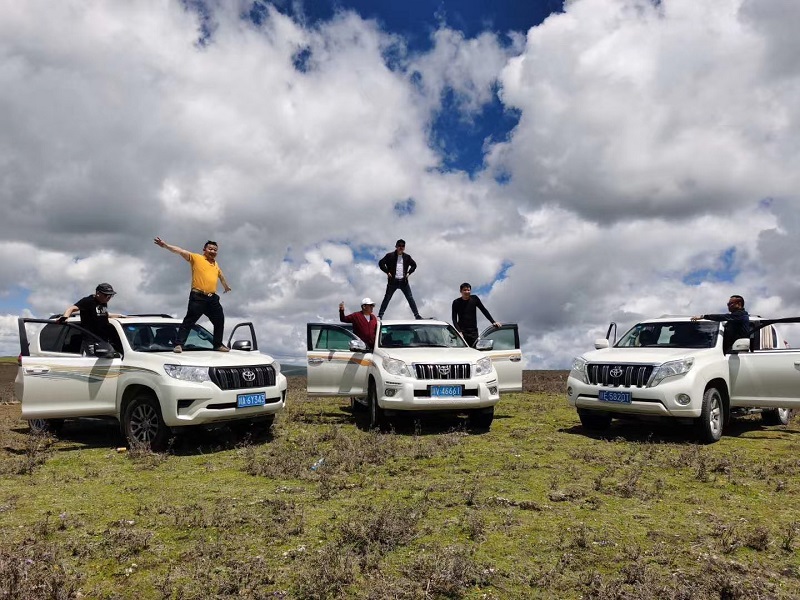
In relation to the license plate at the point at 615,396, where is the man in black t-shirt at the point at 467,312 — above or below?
above

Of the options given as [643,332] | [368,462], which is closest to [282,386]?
[368,462]

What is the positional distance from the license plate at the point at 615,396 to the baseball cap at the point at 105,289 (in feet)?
24.9

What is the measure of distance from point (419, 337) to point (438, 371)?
1356 mm

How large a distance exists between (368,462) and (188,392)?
2533mm

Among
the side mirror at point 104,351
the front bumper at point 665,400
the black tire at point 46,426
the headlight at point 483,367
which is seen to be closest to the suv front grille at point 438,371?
the headlight at point 483,367

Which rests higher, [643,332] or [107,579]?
[643,332]

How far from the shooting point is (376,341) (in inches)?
384

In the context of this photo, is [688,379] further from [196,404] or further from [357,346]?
[196,404]

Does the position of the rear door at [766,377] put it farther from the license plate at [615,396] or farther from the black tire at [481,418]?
the black tire at [481,418]

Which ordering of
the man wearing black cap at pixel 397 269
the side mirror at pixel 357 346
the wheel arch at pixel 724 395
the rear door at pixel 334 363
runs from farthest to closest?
the man wearing black cap at pixel 397 269 → the rear door at pixel 334 363 → the side mirror at pixel 357 346 → the wheel arch at pixel 724 395

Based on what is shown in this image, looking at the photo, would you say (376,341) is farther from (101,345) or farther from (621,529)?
(621,529)

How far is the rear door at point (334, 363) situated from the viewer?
380 inches

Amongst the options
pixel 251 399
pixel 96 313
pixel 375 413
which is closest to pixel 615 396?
pixel 375 413

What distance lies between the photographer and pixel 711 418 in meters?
8.05
